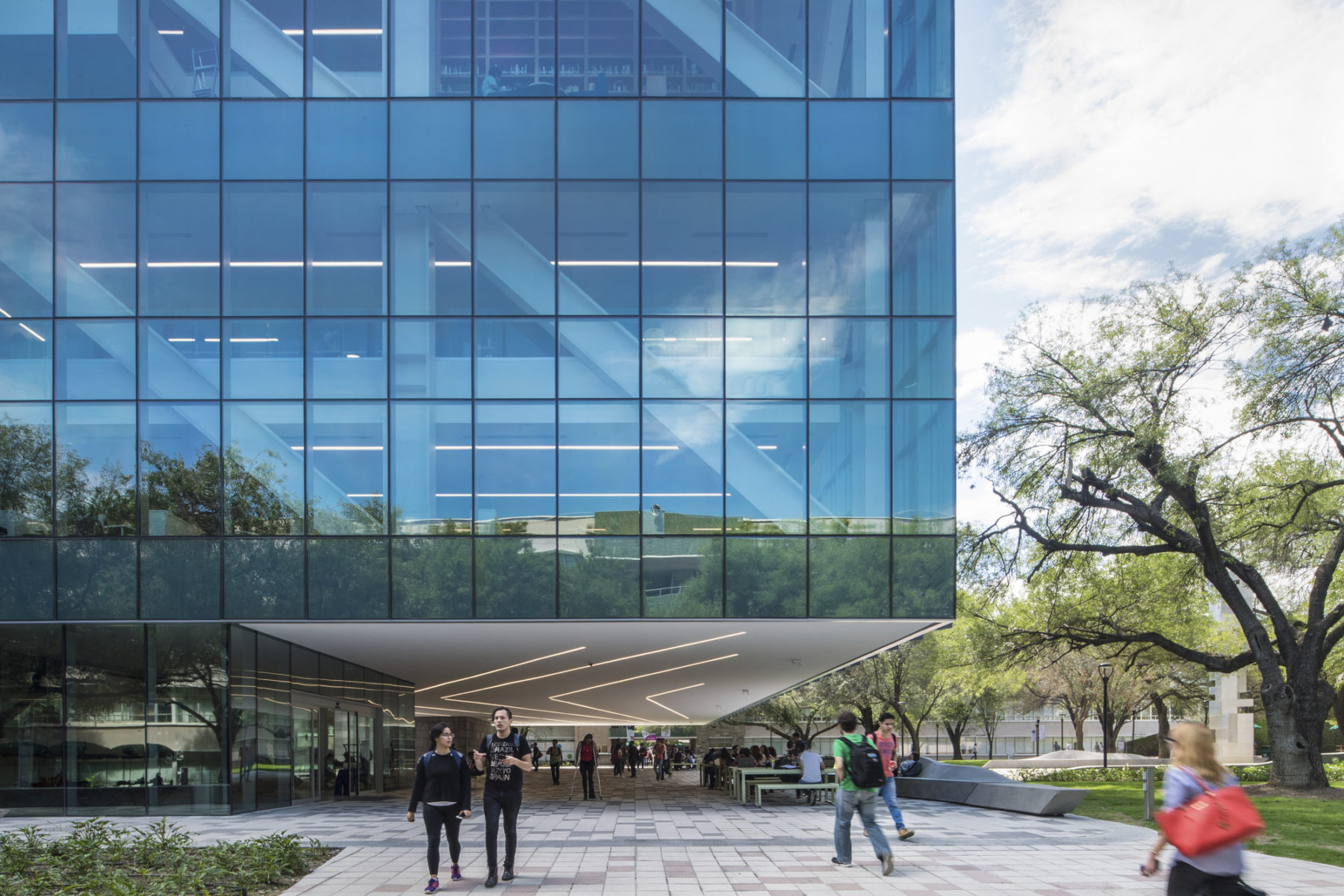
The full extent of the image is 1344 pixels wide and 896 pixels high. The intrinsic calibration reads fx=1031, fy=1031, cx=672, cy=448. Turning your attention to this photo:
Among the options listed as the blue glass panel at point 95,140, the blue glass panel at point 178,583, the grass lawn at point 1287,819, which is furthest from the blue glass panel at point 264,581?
the grass lawn at point 1287,819

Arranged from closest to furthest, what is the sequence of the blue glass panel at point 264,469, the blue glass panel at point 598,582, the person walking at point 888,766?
the person walking at point 888,766 < the blue glass panel at point 264,469 < the blue glass panel at point 598,582

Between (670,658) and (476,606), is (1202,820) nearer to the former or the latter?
(476,606)

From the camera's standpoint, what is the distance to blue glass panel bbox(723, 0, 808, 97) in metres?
19.5

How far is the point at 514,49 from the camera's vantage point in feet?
63.7

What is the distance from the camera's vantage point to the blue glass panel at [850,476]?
61.6 ft

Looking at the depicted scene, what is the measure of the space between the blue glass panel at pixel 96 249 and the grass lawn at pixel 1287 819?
19902 millimetres

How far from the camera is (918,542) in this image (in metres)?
18.7

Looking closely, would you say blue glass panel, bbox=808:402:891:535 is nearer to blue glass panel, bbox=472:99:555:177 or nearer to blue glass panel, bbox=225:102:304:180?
blue glass panel, bbox=472:99:555:177

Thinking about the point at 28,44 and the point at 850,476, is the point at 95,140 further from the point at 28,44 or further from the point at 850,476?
the point at 850,476

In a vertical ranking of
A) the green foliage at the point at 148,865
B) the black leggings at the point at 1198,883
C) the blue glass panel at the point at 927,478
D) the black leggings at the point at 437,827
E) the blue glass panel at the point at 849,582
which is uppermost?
the blue glass panel at the point at 927,478

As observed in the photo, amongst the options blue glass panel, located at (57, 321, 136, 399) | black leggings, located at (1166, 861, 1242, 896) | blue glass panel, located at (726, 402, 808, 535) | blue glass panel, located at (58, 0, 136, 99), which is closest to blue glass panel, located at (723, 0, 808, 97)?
blue glass panel, located at (726, 402, 808, 535)

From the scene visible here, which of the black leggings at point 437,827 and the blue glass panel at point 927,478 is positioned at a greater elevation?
the blue glass panel at point 927,478

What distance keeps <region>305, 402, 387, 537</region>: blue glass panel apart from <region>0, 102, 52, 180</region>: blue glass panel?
22.7 feet

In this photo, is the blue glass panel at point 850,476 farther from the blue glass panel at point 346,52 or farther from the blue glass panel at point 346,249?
the blue glass panel at point 346,52
